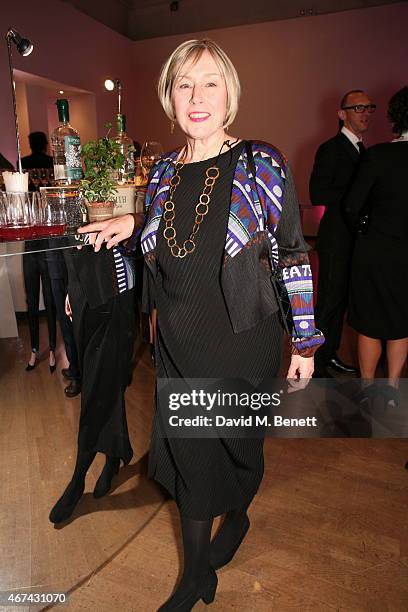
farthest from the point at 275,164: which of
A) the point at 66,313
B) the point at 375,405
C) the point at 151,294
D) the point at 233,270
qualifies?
the point at 375,405

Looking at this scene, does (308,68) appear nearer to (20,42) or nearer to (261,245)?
(20,42)

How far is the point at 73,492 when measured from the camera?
1575 millimetres

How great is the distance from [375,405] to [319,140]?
6707mm

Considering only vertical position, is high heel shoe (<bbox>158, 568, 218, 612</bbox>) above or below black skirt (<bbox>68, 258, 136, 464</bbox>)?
below

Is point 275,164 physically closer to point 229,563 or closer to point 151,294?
point 151,294

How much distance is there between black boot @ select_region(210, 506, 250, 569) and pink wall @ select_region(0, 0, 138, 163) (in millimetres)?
6206

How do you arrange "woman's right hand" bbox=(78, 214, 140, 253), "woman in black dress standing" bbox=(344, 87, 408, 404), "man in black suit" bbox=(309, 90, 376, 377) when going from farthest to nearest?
"man in black suit" bbox=(309, 90, 376, 377), "woman in black dress standing" bbox=(344, 87, 408, 404), "woman's right hand" bbox=(78, 214, 140, 253)

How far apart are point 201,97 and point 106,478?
4.18 feet

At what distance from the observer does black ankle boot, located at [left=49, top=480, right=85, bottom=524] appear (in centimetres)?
156

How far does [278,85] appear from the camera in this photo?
27.7 ft

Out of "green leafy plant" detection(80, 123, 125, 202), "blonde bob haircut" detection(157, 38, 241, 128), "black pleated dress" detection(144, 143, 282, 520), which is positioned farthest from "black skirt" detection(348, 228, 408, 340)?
"green leafy plant" detection(80, 123, 125, 202)

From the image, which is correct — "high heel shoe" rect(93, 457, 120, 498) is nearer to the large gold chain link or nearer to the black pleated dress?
the black pleated dress

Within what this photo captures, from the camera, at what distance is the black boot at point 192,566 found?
147 centimetres

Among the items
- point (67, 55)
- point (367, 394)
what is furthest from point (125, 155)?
point (67, 55)
